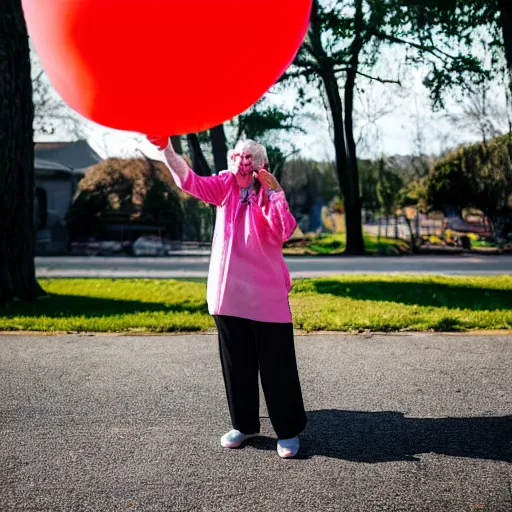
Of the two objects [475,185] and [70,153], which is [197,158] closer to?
[475,185]

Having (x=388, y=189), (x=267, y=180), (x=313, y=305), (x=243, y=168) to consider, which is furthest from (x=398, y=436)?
(x=388, y=189)

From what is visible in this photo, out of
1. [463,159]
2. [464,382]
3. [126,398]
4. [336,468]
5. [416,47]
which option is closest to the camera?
[336,468]

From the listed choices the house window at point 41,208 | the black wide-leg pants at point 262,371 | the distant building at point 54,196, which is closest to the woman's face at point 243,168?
the black wide-leg pants at point 262,371

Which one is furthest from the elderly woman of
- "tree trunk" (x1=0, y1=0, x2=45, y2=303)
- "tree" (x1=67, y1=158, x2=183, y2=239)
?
"tree" (x1=67, y1=158, x2=183, y2=239)

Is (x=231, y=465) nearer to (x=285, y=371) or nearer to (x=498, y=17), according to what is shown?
(x=285, y=371)

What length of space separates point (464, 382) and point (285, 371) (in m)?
2.16

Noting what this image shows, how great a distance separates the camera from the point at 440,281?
39.1ft

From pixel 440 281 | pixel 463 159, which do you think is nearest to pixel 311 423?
pixel 440 281

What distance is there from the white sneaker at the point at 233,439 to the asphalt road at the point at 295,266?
9.21 meters

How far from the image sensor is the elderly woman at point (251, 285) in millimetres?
3807

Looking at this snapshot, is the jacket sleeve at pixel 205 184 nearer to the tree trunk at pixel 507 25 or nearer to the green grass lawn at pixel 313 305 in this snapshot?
the green grass lawn at pixel 313 305

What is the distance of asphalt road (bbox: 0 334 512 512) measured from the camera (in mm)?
3256

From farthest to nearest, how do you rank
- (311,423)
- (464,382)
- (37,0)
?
1. (464,382)
2. (311,423)
3. (37,0)

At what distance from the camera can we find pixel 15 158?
980cm
